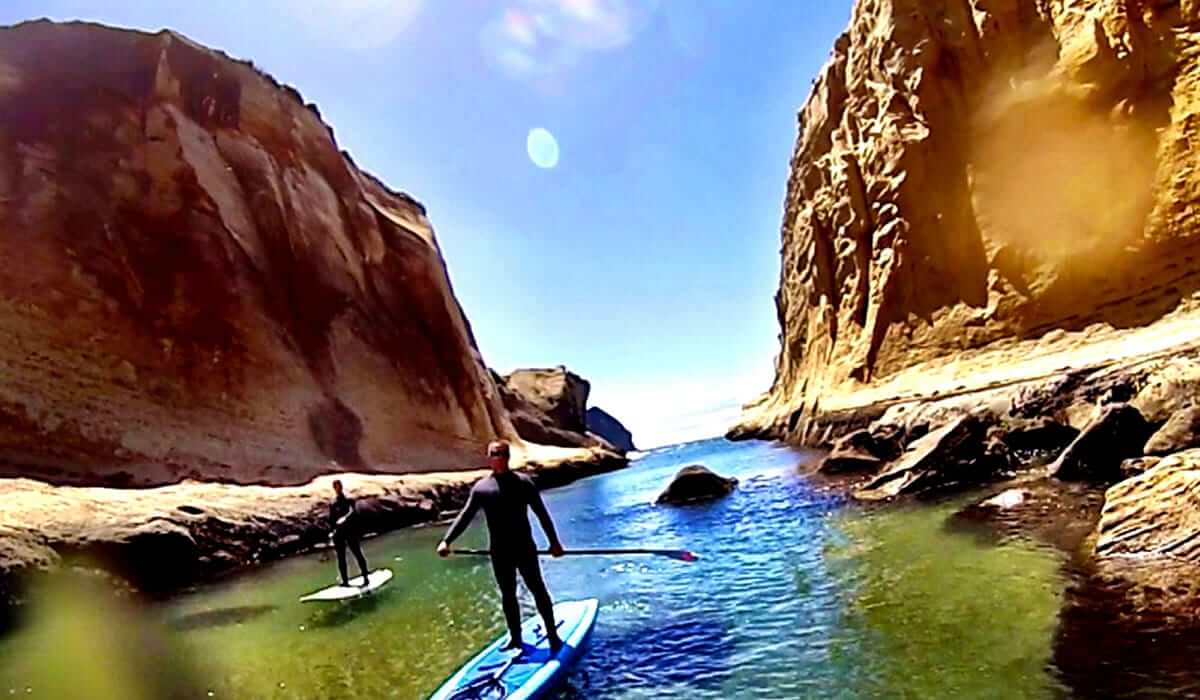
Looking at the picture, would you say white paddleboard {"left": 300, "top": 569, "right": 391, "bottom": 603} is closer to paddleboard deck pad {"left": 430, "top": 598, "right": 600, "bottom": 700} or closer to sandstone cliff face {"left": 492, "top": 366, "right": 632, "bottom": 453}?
paddleboard deck pad {"left": 430, "top": 598, "right": 600, "bottom": 700}

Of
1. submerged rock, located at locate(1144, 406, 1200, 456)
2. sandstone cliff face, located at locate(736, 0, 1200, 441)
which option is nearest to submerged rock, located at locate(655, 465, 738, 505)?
submerged rock, located at locate(1144, 406, 1200, 456)

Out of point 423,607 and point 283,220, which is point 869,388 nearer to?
point 423,607

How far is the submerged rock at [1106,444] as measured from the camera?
15977 mm

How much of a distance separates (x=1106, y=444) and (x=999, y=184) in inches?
884

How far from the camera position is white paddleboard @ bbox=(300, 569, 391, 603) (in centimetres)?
1559

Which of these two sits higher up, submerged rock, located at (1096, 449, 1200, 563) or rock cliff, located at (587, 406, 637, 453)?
rock cliff, located at (587, 406, 637, 453)

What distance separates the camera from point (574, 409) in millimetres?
85750

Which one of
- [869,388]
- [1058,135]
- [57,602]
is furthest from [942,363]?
[57,602]

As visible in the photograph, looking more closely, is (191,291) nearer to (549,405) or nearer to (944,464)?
(944,464)

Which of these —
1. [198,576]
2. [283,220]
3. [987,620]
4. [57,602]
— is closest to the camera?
[987,620]

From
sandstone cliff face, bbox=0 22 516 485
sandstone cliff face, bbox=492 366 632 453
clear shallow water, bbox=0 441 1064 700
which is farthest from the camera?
sandstone cliff face, bbox=492 366 632 453

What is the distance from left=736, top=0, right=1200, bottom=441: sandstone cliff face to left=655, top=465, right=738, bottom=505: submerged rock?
1358cm

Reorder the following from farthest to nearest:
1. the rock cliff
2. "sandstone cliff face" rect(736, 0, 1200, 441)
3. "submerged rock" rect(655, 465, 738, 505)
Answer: the rock cliff
"sandstone cliff face" rect(736, 0, 1200, 441)
"submerged rock" rect(655, 465, 738, 505)

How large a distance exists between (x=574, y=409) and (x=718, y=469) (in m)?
47.0
